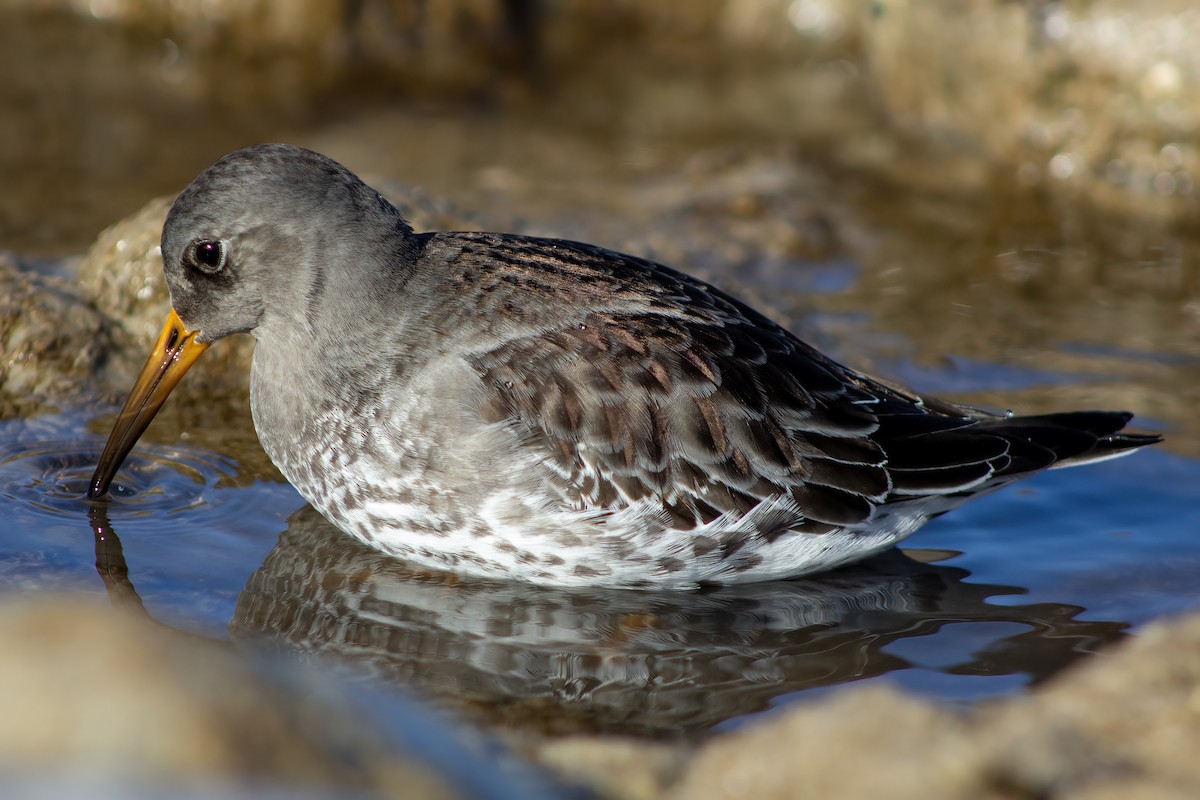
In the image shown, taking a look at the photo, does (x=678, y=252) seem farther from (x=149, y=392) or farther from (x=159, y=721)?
(x=159, y=721)

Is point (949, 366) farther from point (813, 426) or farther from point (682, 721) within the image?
point (682, 721)

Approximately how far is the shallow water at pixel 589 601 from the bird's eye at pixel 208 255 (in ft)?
3.60

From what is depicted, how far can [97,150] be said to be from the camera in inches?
402

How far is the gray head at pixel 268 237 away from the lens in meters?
5.69

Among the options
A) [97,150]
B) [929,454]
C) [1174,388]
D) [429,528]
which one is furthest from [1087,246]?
[97,150]

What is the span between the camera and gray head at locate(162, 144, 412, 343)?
18.7 feet

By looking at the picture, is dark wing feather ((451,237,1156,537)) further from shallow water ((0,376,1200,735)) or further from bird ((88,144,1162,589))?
shallow water ((0,376,1200,735))

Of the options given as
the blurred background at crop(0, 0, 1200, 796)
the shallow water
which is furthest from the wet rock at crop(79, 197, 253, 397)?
the shallow water

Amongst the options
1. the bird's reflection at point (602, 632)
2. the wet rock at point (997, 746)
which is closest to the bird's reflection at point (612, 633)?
the bird's reflection at point (602, 632)

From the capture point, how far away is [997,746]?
11.9 ft

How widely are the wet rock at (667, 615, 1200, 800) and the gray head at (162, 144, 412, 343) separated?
279cm

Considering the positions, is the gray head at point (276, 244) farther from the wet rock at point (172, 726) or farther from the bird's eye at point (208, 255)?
the wet rock at point (172, 726)

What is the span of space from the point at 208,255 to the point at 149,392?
2.40 ft

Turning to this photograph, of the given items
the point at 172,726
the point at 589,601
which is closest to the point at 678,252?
the point at 589,601
